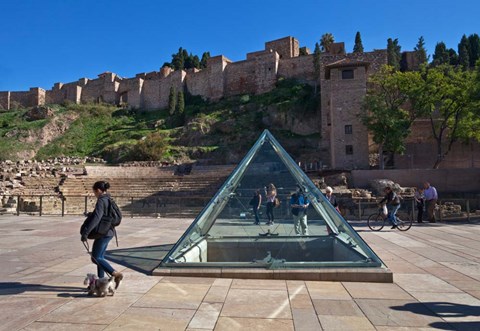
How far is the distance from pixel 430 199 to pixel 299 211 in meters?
7.99

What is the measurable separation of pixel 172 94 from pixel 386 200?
48066 mm

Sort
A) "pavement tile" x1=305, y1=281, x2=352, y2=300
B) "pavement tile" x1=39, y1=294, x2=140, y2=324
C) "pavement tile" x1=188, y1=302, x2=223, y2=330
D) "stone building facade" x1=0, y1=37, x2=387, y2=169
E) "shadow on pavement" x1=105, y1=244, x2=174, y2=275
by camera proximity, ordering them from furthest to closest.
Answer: "stone building facade" x1=0, y1=37, x2=387, y2=169 < "shadow on pavement" x1=105, y1=244, x2=174, y2=275 < "pavement tile" x1=305, y1=281, x2=352, y2=300 < "pavement tile" x1=39, y1=294, x2=140, y2=324 < "pavement tile" x1=188, y1=302, x2=223, y2=330

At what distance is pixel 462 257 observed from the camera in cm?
677

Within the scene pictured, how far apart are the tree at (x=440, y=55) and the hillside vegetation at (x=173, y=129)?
70.2 feet

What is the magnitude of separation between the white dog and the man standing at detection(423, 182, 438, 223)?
38.4ft

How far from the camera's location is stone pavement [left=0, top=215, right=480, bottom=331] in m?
3.47

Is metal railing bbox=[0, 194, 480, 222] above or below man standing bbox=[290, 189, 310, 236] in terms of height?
below

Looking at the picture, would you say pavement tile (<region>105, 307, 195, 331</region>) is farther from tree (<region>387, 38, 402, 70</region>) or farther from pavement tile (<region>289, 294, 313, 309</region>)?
tree (<region>387, 38, 402, 70</region>)

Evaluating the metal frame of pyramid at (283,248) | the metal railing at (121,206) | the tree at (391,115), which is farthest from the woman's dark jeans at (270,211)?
the tree at (391,115)

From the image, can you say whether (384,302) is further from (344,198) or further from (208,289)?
(344,198)

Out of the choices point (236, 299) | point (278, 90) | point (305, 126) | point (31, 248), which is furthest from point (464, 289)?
point (278, 90)

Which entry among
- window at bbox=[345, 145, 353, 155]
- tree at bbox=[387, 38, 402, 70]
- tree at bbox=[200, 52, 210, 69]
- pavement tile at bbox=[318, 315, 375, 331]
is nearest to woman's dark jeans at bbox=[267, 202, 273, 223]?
pavement tile at bbox=[318, 315, 375, 331]

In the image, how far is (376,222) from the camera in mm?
11398

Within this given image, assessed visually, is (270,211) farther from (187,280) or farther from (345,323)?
(345,323)
